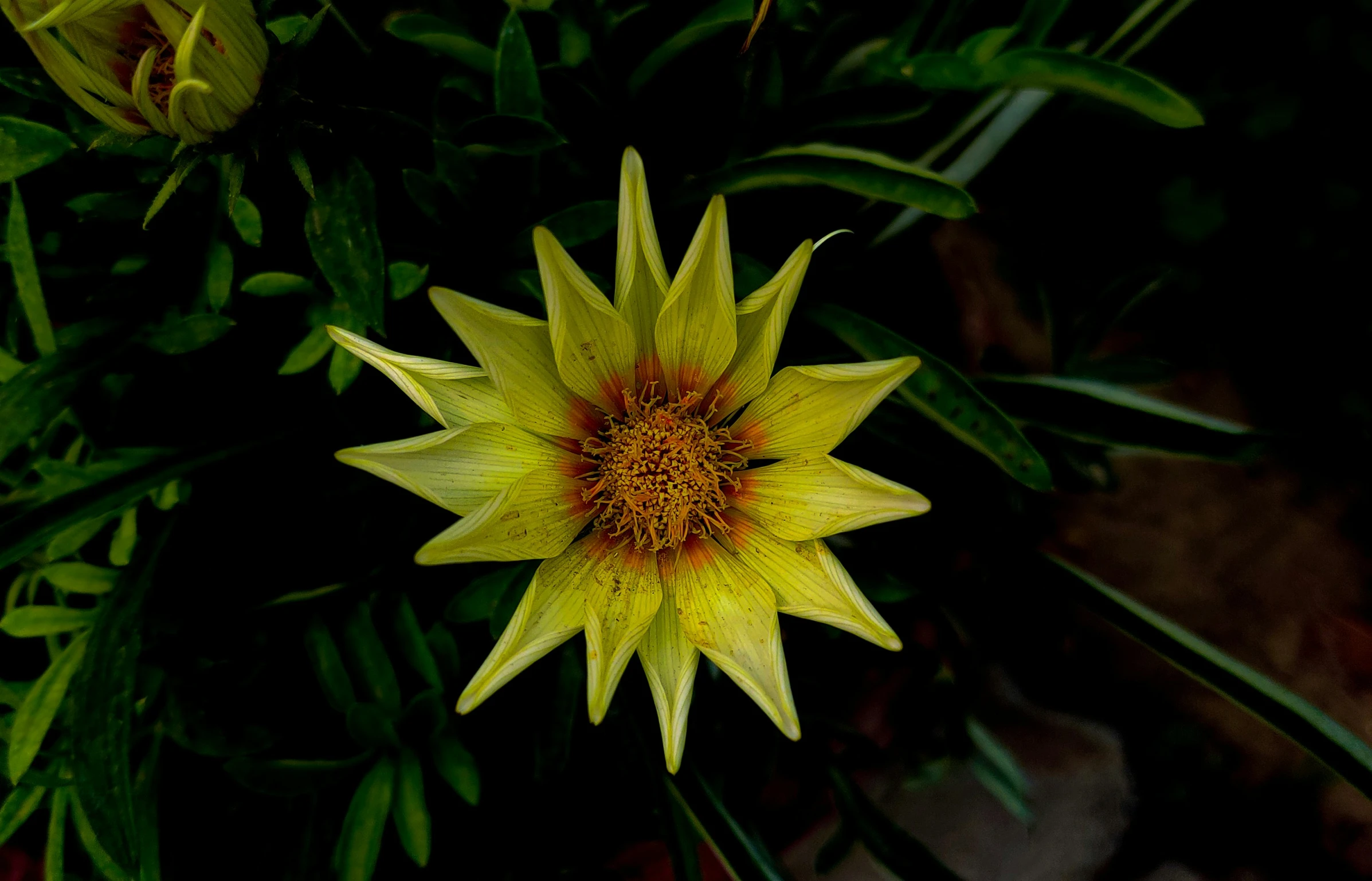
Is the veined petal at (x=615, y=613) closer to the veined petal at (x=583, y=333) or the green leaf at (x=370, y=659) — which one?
the veined petal at (x=583, y=333)

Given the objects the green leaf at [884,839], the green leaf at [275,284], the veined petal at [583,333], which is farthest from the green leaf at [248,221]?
the green leaf at [884,839]

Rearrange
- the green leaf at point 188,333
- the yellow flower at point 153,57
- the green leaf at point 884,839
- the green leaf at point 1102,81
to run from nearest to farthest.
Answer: the yellow flower at point 153,57 → the green leaf at point 1102,81 → the green leaf at point 188,333 → the green leaf at point 884,839

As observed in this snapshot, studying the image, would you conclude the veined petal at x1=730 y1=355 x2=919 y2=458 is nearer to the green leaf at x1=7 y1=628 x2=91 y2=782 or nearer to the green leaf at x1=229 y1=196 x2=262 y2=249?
the green leaf at x1=229 y1=196 x2=262 y2=249

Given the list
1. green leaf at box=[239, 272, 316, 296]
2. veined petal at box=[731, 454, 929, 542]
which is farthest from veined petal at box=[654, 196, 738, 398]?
green leaf at box=[239, 272, 316, 296]

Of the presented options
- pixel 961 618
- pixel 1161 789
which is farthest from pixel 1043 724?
pixel 961 618

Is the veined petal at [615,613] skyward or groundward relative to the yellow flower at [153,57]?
groundward
